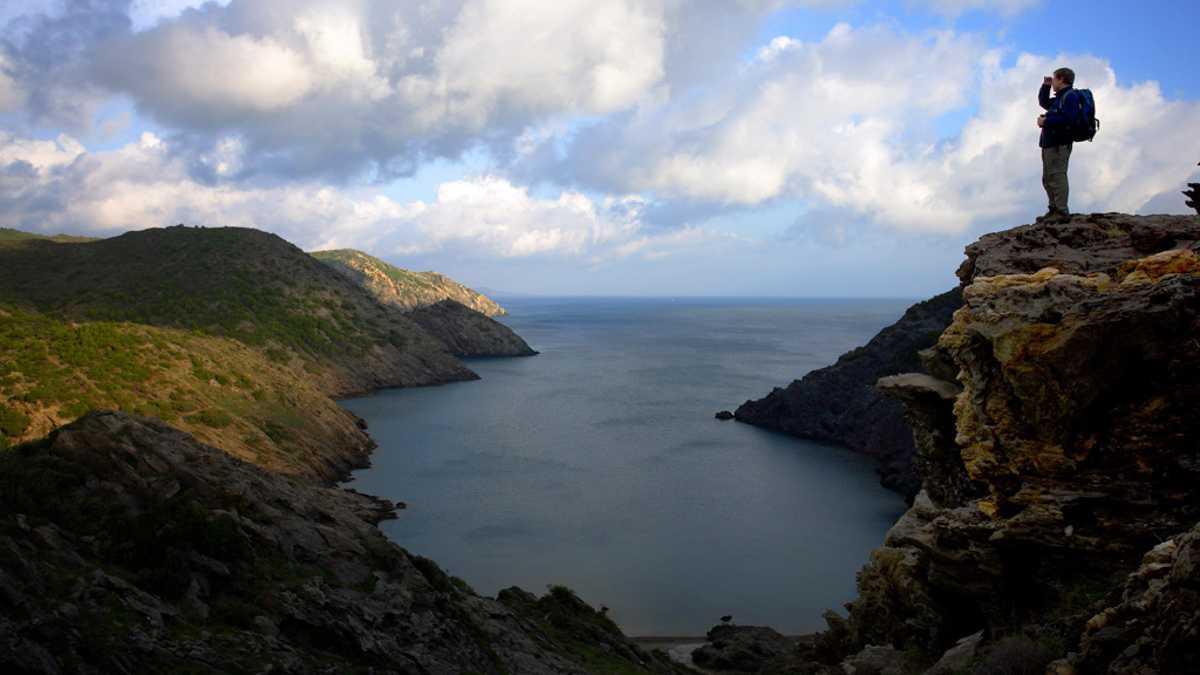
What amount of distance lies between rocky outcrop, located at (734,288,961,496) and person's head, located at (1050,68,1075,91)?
53.1m

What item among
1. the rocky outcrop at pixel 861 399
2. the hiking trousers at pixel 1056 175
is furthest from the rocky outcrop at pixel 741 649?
the rocky outcrop at pixel 861 399

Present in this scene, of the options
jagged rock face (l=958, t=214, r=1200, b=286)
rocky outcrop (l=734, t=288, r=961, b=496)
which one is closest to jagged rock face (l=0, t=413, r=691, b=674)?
jagged rock face (l=958, t=214, r=1200, b=286)

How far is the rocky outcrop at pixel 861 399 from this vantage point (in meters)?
68.3

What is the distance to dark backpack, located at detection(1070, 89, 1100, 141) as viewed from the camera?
14523mm

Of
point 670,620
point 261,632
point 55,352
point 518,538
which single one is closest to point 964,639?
point 261,632

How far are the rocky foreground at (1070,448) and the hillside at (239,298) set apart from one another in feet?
277

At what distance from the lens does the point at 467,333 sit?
481 ft

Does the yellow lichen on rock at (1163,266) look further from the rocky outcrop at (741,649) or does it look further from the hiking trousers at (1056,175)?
the rocky outcrop at (741,649)

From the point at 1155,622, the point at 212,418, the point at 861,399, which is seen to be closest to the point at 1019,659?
the point at 1155,622

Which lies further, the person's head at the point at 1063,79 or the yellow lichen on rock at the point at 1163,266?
the person's head at the point at 1063,79

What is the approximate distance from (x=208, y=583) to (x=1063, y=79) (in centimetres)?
2133

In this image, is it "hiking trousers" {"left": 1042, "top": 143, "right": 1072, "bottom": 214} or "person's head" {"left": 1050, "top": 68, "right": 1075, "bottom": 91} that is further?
"hiking trousers" {"left": 1042, "top": 143, "right": 1072, "bottom": 214}

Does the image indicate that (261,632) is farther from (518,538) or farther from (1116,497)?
(518,538)

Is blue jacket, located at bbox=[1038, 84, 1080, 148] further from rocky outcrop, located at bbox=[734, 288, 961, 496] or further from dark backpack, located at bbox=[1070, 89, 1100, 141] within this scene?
rocky outcrop, located at bbox=[734, 288, 961, 496]
